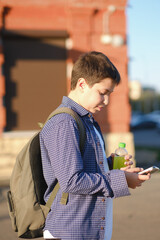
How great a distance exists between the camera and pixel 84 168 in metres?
1.83

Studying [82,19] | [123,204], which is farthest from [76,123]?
[82,19]

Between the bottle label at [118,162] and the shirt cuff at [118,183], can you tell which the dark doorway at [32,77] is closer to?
the bottle label at [118,162]

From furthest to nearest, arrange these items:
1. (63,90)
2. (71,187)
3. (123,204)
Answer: (63,90) → (123,204) → (71,187)

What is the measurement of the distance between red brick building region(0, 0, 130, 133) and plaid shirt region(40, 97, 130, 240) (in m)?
A: 6.96

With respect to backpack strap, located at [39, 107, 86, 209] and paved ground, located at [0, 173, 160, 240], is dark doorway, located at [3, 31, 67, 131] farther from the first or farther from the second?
backpack strap, located at [39, 107, 86, 209]

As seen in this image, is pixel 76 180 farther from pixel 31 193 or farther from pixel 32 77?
pixel 32 77

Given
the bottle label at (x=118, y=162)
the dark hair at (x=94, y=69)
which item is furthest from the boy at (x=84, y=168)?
the bottle label at (x=118, y=162)

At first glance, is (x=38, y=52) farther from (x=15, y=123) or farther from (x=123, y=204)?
(x=123, y=204)

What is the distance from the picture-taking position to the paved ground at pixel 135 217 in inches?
179

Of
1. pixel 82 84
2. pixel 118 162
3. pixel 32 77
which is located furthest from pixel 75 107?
pixel 32 77

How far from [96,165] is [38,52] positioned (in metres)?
7.47

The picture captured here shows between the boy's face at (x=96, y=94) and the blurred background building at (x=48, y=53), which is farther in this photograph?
the blurred background building at (x=48, y=53)

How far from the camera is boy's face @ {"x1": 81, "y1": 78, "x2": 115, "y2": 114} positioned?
1898mm

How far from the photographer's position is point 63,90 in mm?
9188
